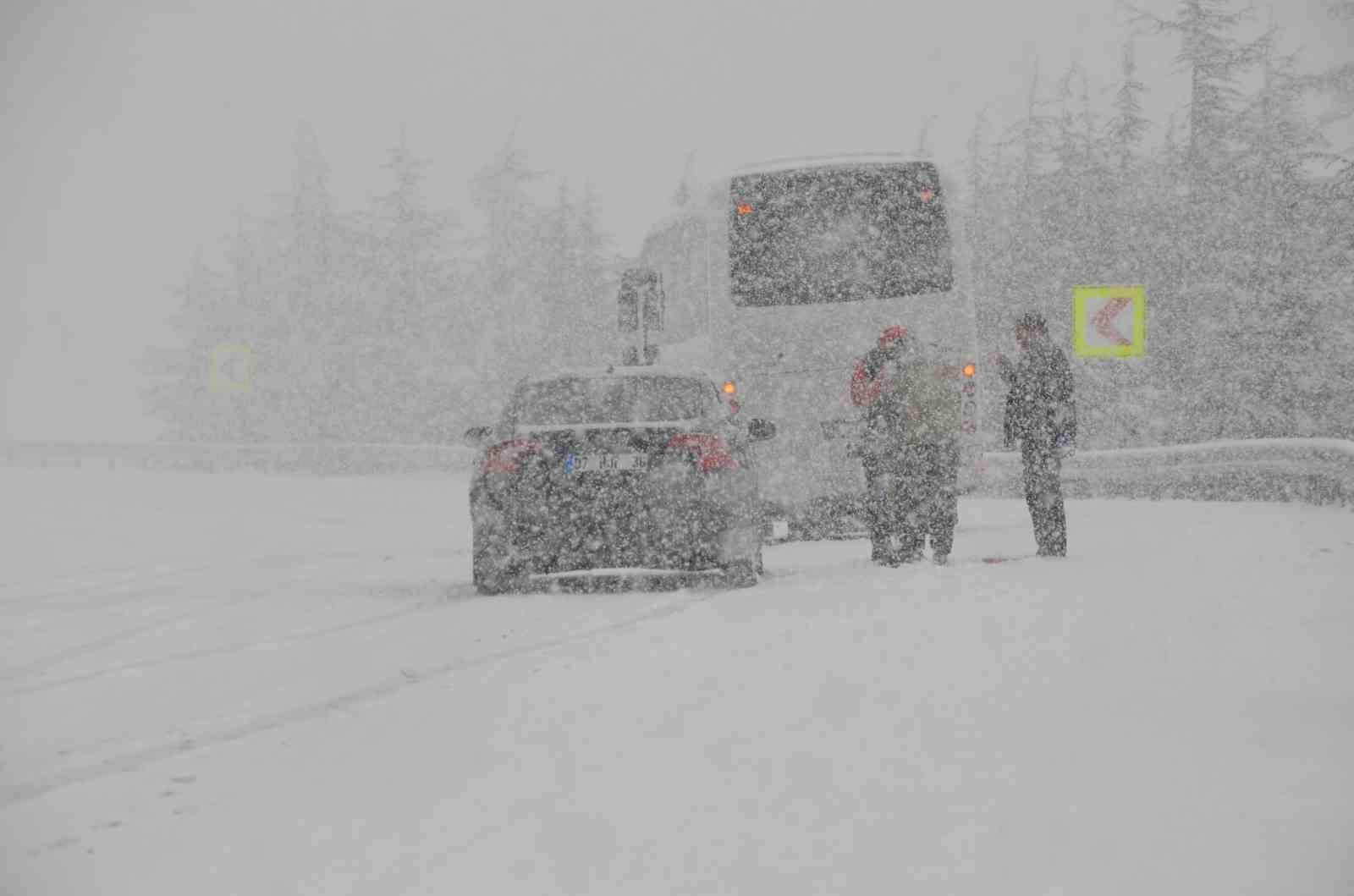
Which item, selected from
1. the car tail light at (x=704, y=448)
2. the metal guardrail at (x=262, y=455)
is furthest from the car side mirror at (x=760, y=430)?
the metal guardrail at (x=262, y=455)

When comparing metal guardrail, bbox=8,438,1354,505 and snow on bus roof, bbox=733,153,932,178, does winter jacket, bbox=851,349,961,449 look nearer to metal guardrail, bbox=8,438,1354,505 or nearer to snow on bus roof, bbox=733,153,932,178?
metal guardrail, bbox=8,438,1354,505

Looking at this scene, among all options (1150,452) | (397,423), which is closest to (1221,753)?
(1150,452)

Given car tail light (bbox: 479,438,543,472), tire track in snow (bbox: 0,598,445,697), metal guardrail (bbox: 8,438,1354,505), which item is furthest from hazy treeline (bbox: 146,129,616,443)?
tire track in snow (bbox: 0,598,445,697)

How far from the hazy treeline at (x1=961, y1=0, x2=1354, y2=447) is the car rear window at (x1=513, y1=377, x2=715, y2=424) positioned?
48.0ft

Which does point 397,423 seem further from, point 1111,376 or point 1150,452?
point 1150,452

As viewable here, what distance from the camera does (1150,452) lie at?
70.7 ft

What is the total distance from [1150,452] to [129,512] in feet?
45.5

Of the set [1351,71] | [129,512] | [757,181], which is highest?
→ [1351,71]

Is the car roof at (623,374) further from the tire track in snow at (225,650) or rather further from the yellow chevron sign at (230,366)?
the yellow chevron sign at (230,366)

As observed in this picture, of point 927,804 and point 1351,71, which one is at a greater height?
point 1351,71

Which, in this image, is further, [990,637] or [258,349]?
[258,349]

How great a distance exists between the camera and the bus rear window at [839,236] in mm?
14703

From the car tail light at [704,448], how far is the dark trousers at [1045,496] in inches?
104

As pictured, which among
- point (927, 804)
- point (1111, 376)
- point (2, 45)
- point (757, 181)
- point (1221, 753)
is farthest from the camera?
point (1111, 376)
